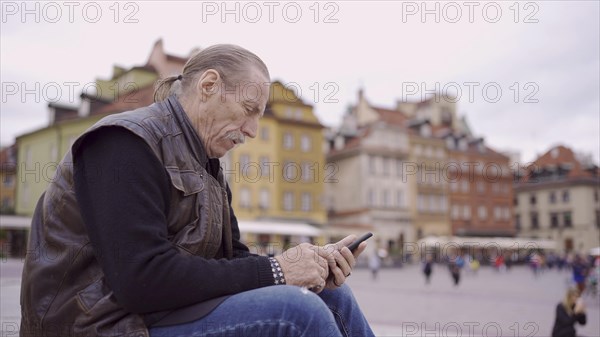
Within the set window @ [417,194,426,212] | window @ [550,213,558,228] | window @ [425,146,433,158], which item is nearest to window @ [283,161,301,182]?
window @ [417,194,426,212]

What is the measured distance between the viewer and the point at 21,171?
36.7m

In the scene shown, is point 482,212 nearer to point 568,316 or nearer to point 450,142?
point 450,142

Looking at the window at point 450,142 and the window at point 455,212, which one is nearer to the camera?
the window at point 455,212

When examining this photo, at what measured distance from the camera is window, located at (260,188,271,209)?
141ft

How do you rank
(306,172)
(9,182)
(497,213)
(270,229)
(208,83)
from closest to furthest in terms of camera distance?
(208,83) → (270,229) → (306,172) → (9,182) → (497,213)

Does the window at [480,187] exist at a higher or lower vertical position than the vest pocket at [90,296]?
lower

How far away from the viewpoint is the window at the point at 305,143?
4556 centimetres

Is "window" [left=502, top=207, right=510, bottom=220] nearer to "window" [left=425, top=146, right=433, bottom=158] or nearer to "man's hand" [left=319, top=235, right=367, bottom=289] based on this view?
"window" [left=425, top=146, right=433, bottom=158]

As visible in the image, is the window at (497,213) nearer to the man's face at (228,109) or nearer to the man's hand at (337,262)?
the man's hand at (337,262)

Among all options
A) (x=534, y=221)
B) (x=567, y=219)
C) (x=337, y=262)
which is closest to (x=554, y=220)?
(x=567, y=219)

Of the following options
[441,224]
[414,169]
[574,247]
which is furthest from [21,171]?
[574,247]

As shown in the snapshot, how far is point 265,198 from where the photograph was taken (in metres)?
43.2

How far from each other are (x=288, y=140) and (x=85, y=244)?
141ft

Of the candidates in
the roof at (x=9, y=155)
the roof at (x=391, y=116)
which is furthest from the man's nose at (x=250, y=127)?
the roof at (x=391, y=116)
